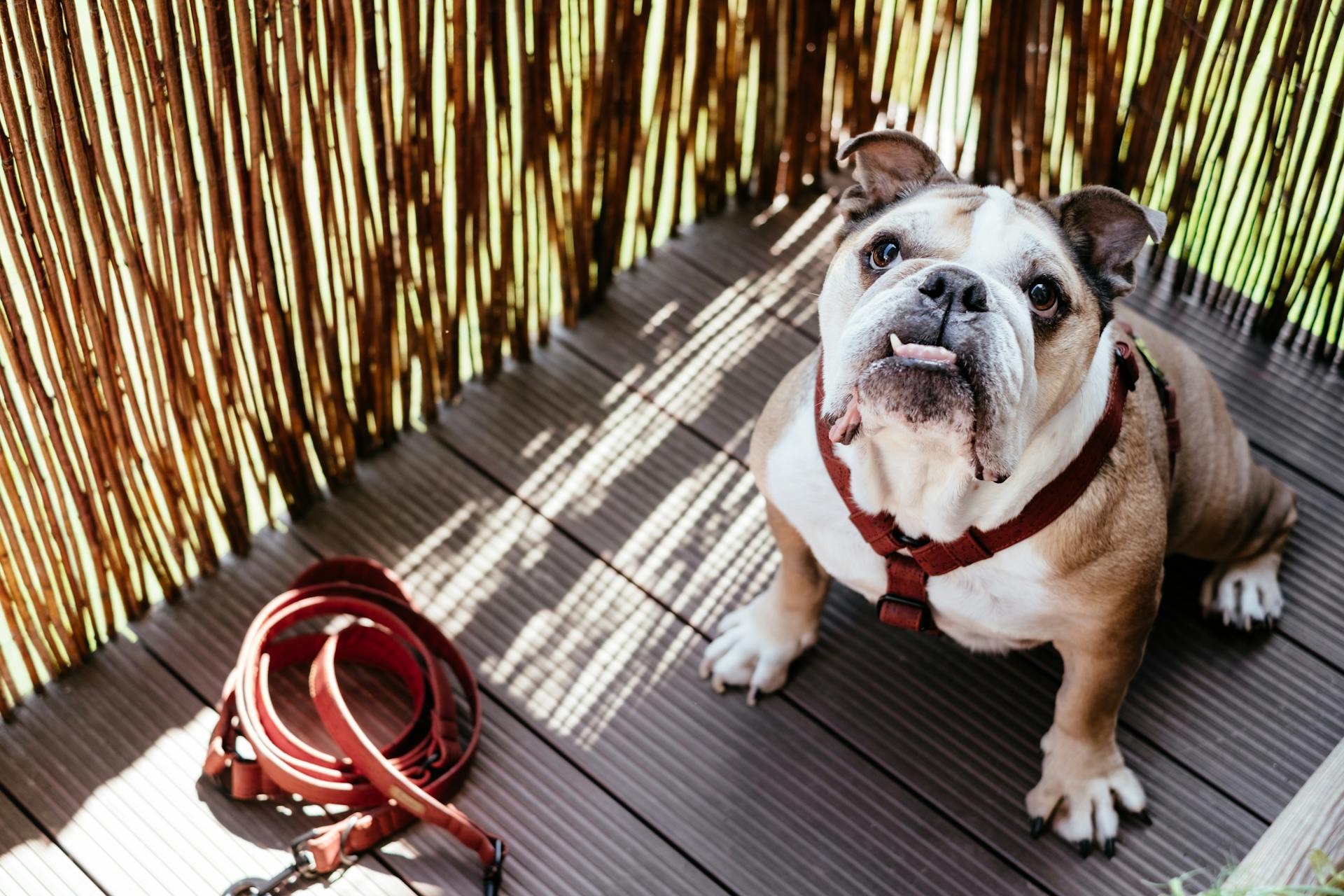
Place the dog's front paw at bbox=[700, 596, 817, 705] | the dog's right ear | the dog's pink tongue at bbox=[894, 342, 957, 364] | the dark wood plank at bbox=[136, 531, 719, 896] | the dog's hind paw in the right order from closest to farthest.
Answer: the dog's pink tongue at bbox=[894, 342, 957, 364] → the dog's right ear → the dark wood plank at bbox=[136, 531, 719, 896] → the dog's front paw at bbox=[700, 596, 817, 705] → the dog's hind paw

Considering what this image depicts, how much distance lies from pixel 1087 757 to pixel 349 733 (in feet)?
4.92

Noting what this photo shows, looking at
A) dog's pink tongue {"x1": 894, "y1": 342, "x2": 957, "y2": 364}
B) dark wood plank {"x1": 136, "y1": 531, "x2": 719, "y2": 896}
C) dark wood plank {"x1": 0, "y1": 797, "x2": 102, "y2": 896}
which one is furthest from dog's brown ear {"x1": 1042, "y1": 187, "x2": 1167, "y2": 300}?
dark wood plank {"x1": 0, "y1": 797, "x2": 102, "y2": 896}

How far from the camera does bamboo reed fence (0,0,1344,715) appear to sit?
234 cm

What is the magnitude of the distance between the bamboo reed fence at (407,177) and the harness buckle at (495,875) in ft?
3.24

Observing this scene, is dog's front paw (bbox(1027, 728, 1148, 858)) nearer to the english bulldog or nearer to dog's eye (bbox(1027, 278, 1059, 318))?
the english bulldog

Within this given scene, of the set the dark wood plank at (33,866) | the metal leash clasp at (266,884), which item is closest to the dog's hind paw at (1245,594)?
the metal leash clasp at (266,884)

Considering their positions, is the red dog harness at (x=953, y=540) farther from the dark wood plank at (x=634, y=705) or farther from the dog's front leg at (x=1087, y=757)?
the dark wood plank at (x=634, y=705)

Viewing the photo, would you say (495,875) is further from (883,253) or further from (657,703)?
(883,253)

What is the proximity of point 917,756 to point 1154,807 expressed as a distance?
508 mm

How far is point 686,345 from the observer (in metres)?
3.56

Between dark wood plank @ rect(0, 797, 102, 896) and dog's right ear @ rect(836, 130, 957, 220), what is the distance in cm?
199

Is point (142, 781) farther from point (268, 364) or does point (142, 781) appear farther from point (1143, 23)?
point (1143, 23)

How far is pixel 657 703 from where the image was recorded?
2.95 metres

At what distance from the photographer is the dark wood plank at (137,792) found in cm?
265
